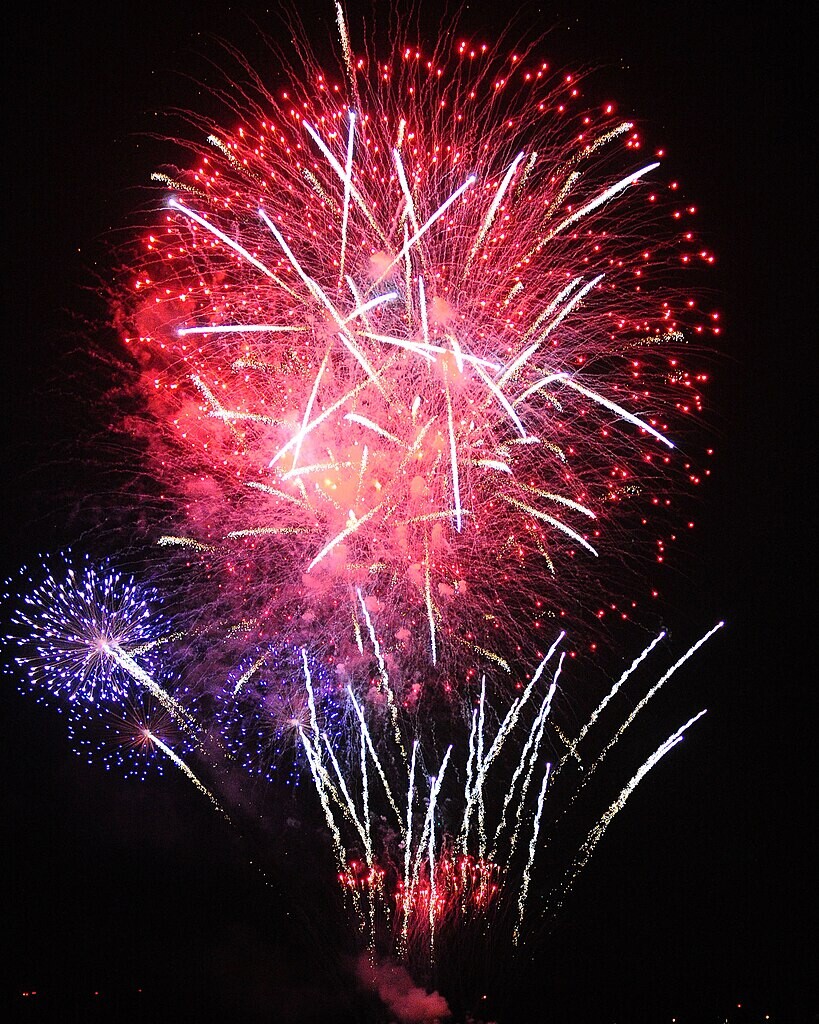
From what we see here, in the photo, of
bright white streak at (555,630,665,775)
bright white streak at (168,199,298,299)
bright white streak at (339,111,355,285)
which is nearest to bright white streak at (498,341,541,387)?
bright white streak at (339,111,355,285)

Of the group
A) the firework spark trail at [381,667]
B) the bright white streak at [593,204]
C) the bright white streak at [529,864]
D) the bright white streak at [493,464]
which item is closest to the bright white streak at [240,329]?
the bright white streak at [493,464]

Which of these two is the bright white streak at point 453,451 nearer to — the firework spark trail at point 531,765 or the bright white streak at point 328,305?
the bright white streak at point 328,305

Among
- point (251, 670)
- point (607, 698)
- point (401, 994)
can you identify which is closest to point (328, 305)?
point (251, 670)

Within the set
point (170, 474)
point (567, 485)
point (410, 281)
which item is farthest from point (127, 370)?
point (567, 485)

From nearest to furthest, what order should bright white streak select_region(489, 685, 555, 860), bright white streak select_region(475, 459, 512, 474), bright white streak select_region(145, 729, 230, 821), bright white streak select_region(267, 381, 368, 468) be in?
1. bright white streak select_region(267, 381, 368, 468)
2. bright white streak select_region(475, 459, 512, 474)
3. bright white streak select_region(145, 729, 230, 821)
4. bright white streak select_region(489, 685, 555, 860)

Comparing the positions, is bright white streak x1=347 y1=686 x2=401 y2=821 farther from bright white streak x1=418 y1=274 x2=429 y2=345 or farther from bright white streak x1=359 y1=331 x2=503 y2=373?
bright white streak x1=418 y1=274 x2=429 y2=345

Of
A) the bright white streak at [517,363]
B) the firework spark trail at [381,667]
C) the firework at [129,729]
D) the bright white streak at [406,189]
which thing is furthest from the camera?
the firework at [129,729]
